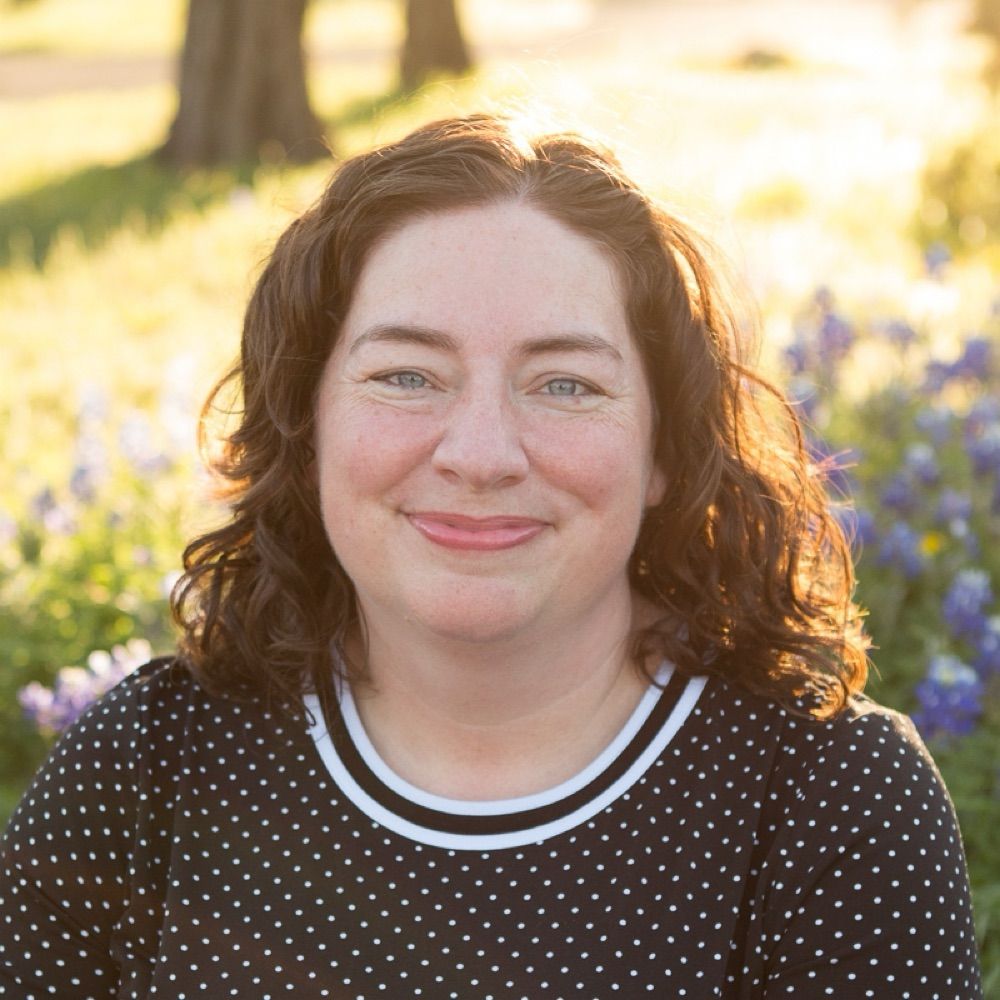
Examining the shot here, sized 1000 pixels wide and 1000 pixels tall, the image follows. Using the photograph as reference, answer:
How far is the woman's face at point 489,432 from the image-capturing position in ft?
6.57

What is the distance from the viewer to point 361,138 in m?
13.8

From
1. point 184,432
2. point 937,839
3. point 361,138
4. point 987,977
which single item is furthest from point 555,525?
point 361,138

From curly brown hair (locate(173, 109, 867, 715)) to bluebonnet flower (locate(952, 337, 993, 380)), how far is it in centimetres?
252

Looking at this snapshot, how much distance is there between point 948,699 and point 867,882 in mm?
1216

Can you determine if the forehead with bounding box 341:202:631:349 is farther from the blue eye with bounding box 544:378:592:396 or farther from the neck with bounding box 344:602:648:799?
the neck with bounding box 344:602:648:799

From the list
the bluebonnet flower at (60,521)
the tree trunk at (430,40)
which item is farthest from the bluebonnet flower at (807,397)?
the tree trunk at (430,40)

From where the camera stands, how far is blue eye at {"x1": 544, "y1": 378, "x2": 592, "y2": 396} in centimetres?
204

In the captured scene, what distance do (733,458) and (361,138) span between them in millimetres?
12070

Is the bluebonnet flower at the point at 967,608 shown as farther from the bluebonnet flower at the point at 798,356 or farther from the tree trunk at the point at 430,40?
the tree trunk at the point at 430,40

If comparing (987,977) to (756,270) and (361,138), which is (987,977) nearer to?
(756,270)

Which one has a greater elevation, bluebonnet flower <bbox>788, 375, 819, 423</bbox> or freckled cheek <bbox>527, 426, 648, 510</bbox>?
freckled cheek <bbox>527, 426, 648, 510</bbox>

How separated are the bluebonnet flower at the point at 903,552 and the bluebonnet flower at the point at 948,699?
28.6 inches

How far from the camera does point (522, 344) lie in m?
2.01

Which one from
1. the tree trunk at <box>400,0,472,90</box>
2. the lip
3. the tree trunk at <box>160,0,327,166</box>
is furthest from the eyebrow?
the tree trunk at <box>400,0,472,90</box>
